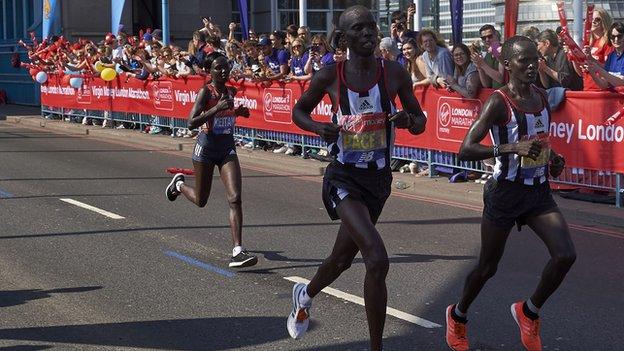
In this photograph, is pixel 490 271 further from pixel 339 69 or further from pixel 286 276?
pixel 286 276

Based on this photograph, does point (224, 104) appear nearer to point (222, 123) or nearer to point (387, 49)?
point (222, 123)

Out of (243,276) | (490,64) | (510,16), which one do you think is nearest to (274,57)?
(510,16)

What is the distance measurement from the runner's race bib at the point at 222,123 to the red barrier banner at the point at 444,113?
417cm

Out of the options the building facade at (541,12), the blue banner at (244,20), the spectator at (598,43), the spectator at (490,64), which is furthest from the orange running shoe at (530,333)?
the building facade at (541,12)

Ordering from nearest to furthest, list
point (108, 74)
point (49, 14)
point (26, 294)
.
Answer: point (26, 294) → point (108, 74) → point (49, 14)

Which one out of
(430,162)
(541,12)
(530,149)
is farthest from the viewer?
(541,12)

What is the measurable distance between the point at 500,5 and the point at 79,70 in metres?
9.92

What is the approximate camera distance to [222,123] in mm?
9266

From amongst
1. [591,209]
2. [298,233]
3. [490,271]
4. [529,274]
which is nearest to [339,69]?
[490,271]

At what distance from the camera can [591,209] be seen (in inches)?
447

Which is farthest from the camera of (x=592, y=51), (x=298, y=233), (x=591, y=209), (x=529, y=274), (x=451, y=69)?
(x=451, y=69)

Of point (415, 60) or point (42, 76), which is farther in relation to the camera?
point (42, 76)

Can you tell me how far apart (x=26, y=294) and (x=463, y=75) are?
22.6ft

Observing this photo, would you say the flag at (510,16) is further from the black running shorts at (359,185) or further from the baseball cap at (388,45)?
the black running shorts at (359,185)
